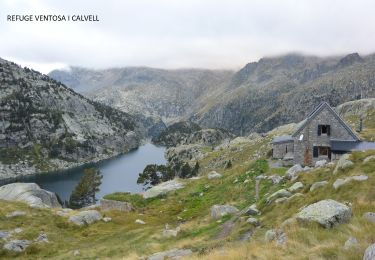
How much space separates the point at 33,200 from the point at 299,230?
224 feet

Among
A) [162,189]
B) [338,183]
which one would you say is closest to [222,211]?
[338,183]

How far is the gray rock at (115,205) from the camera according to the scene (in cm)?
6381

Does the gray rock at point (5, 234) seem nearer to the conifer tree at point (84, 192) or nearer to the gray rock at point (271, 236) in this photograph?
the gray rock at point (271, 236)

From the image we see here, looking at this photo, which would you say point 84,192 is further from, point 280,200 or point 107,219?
point 280,200

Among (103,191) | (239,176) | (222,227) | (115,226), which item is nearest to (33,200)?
(115,226)

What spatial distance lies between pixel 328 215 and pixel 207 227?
1844cm

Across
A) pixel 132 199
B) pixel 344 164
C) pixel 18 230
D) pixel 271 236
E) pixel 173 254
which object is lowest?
pixel 18 230

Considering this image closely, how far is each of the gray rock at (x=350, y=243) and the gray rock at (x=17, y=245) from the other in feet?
124

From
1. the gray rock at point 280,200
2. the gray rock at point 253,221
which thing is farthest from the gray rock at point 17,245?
the gray rock at point 280,200

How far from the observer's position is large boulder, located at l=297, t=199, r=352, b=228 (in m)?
20.4

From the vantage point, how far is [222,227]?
118 ft

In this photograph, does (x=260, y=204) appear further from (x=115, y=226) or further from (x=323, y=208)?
(x=115, y=226)

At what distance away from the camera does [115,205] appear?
64.6 meters

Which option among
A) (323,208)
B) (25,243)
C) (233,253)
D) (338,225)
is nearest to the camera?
(233,253)
